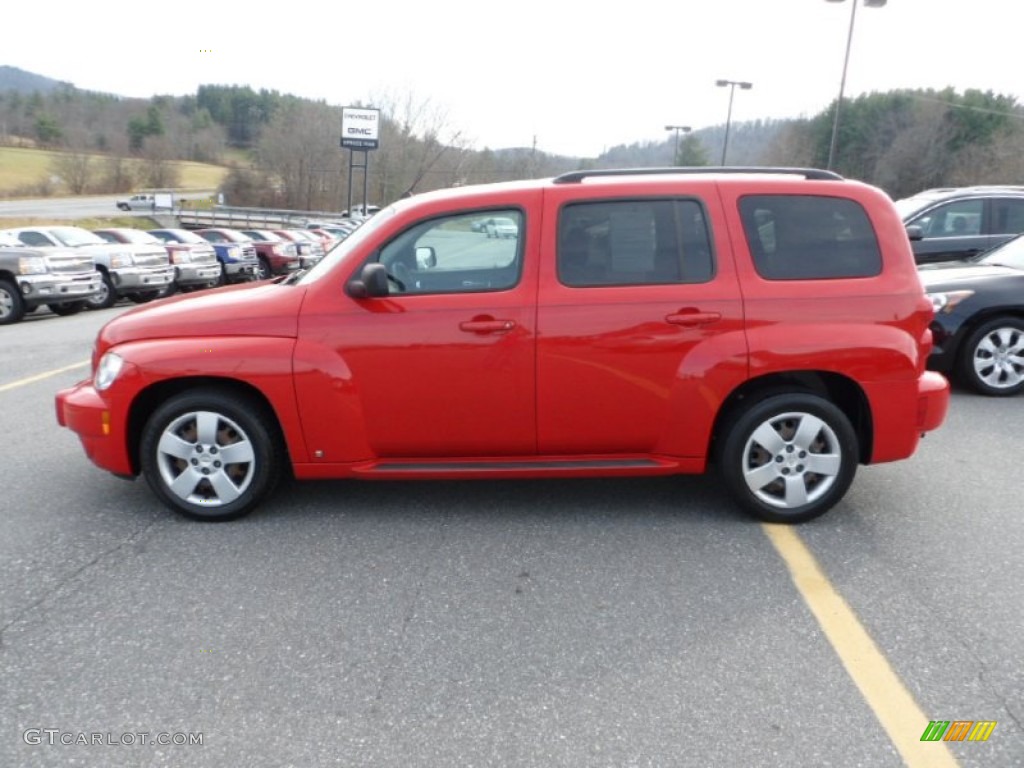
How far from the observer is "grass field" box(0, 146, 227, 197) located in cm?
7825

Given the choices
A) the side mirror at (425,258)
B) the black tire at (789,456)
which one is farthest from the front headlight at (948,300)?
the side mirror at (425,258)

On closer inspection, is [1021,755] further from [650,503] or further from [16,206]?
[16,206]

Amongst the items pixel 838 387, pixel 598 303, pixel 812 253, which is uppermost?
pixel 812 253

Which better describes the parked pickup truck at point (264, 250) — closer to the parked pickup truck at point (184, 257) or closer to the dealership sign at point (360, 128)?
the parked pickup truck at point (184, 257)

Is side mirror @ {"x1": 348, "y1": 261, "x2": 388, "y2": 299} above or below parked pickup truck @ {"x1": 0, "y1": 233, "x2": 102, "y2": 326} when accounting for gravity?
above

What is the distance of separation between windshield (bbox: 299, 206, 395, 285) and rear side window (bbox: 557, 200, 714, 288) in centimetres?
98

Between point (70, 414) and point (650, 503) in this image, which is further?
point (650, 503)

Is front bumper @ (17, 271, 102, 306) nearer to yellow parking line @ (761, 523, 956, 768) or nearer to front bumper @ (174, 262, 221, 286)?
front bumper @ (174, 262, 221, 286)

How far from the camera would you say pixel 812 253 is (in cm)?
420

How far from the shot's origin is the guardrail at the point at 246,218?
5666 centimetres

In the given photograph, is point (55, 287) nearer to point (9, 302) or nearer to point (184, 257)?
point (9, 302)

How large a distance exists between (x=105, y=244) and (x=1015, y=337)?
17.6 meters

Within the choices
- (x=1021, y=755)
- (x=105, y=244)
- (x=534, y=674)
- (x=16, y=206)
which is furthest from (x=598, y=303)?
(x=16, y=206)

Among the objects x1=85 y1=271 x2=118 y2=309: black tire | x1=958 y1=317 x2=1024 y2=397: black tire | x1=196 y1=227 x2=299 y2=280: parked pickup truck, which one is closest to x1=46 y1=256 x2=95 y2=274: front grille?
x1=85 y1=271 x2=118 y2=309: black tire
